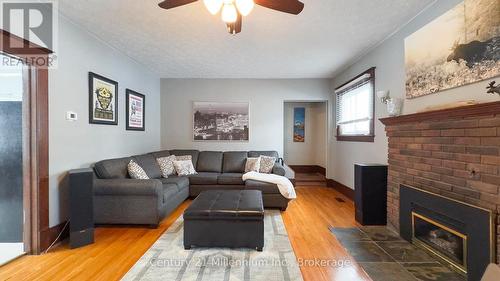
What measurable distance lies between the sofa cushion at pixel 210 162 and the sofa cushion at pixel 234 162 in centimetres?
12

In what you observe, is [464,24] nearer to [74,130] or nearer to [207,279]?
[207,279]

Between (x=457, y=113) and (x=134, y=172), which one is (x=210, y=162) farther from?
(x=457, y=113)

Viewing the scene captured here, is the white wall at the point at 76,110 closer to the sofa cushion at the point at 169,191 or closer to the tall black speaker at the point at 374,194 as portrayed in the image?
the sofa cushion at the point at 169,191

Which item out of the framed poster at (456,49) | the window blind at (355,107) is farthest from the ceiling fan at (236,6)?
the window blind at (355,107)

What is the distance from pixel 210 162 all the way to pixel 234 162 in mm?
509

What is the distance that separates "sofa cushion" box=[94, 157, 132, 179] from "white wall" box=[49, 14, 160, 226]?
5.9 inches

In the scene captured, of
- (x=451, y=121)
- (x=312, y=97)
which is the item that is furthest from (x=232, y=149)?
(x=451, y=121)

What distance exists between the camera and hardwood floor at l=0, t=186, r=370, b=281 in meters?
2.04

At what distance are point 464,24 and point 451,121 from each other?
858 mm

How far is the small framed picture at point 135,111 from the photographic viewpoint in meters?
4.09

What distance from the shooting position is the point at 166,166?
4.36 meters

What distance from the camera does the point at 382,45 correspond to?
343 cm

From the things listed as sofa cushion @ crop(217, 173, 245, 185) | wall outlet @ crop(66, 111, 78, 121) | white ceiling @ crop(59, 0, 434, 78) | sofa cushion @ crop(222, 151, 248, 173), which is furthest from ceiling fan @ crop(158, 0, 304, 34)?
sofa cushion @ crop(222, 151, 248, 173)

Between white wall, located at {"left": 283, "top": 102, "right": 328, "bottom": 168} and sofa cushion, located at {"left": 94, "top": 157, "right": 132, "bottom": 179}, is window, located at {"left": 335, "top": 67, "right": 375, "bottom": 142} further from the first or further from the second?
sofa cushion, located at {"left": 94, "top": 157, "right": 132, "bottom": 179}
